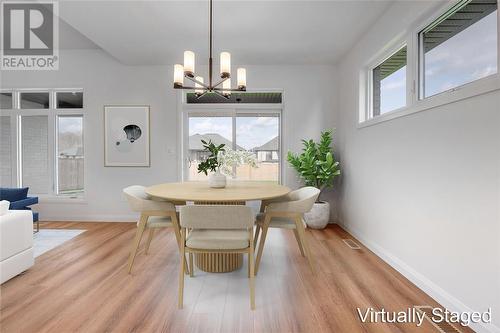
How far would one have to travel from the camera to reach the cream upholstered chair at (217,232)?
71.9 inches

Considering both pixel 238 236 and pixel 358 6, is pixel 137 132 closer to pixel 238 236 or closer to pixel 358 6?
pixel 238 236

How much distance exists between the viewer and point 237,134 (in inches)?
187

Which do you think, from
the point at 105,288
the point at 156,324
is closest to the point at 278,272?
the point at 156,324

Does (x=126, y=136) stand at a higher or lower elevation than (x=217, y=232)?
higher

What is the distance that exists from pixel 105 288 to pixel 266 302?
138cm

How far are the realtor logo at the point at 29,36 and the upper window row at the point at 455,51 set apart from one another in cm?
371

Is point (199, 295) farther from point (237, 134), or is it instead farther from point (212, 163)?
point (237, 134)

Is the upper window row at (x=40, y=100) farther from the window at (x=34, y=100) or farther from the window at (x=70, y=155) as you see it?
the window at (x=70, y=155)

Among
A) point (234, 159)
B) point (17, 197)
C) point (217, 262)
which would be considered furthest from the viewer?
point (17, 197)

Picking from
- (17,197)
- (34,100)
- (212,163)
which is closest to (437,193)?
(212,163)

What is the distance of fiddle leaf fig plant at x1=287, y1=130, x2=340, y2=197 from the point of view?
3953 mm

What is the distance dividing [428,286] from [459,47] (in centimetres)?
189

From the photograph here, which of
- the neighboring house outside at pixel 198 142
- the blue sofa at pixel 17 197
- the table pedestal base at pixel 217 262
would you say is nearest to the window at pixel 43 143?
the blue sofa at pixel 17 197

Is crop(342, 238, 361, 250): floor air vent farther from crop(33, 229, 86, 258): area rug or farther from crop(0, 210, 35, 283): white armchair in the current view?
crop(33, 229, 86, 258): area rug
